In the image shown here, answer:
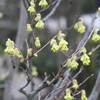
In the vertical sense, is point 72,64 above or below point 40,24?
below

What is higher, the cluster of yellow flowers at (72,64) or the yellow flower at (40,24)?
the yellow flower at (40,24)

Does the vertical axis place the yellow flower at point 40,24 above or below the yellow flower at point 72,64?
above

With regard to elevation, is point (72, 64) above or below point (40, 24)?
below

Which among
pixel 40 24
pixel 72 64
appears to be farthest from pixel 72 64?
pixel 40 24

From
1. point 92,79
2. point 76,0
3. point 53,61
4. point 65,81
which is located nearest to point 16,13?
point 53,61

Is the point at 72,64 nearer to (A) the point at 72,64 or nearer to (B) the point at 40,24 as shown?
(A) the point at 72,64

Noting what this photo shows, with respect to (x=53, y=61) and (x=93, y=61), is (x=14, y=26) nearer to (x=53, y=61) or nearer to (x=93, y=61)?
(x=53, y=61)

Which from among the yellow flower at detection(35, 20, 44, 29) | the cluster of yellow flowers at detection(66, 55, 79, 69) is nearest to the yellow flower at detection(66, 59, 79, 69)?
the cluster of yellow flowers at detection(66, 55, 79, 69)

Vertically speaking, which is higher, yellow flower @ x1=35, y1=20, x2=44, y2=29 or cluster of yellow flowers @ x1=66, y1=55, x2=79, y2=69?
yellow flower @ x1=35, y1=20, x2=44, y2=29

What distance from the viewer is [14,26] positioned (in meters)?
6.32

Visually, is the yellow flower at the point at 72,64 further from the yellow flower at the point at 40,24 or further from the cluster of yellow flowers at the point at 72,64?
the yellow flower at the point at 40,24

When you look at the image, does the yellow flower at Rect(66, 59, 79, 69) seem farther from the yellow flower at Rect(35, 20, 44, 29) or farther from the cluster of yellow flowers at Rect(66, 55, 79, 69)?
the yellow flower at Rect(35, 20, 44, 29)

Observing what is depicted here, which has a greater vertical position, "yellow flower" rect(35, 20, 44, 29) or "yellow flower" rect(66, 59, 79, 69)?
"yellow flower" rect(35, 20, 44, 29)

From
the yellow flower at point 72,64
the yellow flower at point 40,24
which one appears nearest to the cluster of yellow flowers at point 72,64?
the yellow flower at point 72,64
